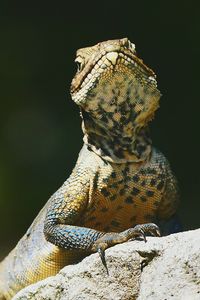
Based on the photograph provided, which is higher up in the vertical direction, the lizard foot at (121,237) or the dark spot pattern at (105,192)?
the dark spot pattern at (105,192)

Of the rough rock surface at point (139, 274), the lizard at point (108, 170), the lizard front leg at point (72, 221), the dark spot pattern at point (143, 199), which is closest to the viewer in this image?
the rough rock surface at point (139, 274)

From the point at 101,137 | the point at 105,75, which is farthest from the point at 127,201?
the point at 105,75

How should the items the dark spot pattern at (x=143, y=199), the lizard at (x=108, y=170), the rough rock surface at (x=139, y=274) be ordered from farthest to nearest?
1. the dark spot pattern at (x=143, y=199)
2. the lizard at (x=108, y=170)
3. the rough rock surface at (x=139, y=274)

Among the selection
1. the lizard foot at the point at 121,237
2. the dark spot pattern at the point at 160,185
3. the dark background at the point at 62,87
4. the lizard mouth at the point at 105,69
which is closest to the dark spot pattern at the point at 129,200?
the dark spot pattern at the point at 160,185

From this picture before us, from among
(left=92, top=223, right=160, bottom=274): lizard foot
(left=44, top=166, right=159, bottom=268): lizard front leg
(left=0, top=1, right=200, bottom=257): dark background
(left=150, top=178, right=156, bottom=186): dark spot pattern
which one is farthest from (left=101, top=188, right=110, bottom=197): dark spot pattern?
(left=0, top=1, right=200, bottom=257): dark background

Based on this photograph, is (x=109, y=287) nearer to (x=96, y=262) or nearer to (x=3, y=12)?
(x=96, y=262)

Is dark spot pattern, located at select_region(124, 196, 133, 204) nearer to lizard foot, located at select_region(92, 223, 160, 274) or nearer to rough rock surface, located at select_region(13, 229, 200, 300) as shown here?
lizard foot, located at select_region(92, 223, 160, 274)

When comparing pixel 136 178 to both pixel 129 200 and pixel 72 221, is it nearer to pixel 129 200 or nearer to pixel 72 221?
pixel 129 200

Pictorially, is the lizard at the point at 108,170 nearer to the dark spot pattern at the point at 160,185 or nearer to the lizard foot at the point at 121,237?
the dark spot pattern at the point at 160,185
